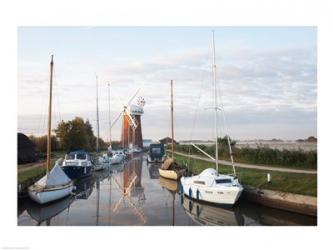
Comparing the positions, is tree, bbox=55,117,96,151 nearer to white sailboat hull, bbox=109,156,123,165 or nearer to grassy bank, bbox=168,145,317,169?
white sailboat hull, bbox=109,156,123,165

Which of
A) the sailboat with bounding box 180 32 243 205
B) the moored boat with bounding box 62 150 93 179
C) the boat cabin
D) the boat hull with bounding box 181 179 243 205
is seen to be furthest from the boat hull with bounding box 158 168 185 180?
the boat cabin

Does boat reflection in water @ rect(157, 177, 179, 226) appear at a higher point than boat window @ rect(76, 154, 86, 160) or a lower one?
lower

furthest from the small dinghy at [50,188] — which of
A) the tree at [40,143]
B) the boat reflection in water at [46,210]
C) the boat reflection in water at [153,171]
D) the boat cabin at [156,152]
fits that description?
the boat cabin at [156,152]

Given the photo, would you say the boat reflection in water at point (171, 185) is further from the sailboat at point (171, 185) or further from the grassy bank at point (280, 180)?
the grassy bank at point (280, 180)

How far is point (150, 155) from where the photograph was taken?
2805 centimetres

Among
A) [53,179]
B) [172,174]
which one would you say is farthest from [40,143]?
[172,174]

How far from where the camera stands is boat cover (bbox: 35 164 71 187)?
13.8 meters

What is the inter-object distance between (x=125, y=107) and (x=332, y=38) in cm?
959

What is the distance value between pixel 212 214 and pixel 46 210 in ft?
17.8

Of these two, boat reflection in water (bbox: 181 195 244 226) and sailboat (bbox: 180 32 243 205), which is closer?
boat reflection in water (bbox: 181 195 244 226)

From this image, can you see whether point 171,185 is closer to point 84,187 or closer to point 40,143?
point 84,187

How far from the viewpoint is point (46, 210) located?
13234 mm
